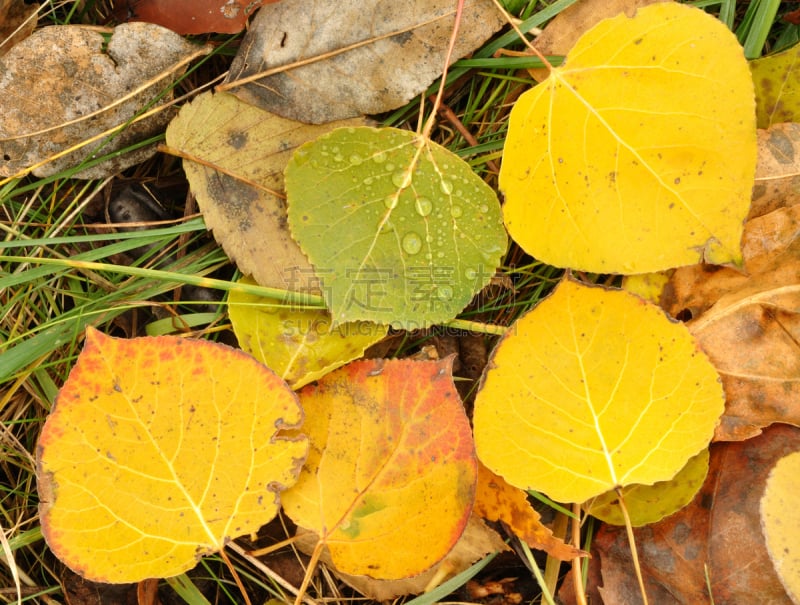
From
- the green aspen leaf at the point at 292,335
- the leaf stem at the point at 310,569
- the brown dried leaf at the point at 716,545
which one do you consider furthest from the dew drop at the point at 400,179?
the brown dried leaf at the point at 716,545

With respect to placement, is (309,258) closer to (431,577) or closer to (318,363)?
(318,363)

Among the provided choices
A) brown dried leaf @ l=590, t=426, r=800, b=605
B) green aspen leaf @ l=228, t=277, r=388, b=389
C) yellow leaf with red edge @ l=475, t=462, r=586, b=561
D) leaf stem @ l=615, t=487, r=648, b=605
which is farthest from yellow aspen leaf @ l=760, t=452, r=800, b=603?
green aspen leaf @ l=228, t=277, r=388, b=389

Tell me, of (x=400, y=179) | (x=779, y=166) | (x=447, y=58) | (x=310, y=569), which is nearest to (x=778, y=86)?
(x=779, y=166)

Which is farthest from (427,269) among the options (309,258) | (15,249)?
(15,249)

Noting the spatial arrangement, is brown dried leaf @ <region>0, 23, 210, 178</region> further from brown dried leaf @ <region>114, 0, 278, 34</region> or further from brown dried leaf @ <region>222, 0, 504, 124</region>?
brown dried leaf @ <region>222, 0, 504, 124</region>

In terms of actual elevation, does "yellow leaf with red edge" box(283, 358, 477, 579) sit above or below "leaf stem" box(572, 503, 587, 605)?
above

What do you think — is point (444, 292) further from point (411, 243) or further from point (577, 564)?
point (577, 564)
